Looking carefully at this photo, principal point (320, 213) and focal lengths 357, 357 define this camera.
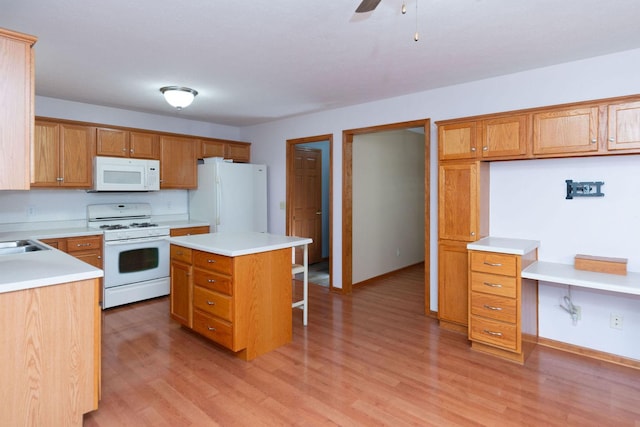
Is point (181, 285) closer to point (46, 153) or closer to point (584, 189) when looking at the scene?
point (46, 153)

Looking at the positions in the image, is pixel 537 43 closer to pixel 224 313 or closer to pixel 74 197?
pixel 224 313

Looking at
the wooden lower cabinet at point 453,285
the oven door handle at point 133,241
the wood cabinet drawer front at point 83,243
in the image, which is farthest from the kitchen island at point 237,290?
the wooden lower cabinet at point 453,285

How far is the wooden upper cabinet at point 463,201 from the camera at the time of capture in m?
3.11

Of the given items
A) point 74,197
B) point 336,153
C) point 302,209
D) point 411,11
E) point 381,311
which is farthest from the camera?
point 302,209

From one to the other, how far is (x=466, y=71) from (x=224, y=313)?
2.86m

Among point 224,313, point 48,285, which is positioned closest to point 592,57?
point 224,313

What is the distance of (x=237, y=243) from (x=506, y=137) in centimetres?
237

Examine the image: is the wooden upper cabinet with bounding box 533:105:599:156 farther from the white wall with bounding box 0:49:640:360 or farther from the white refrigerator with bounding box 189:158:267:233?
the white refrigerator with bounding box 189:158:267:233

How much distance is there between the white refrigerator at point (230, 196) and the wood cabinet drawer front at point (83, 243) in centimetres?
133

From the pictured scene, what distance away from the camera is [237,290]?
2.67 meters

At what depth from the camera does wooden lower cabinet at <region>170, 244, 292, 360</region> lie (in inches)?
106

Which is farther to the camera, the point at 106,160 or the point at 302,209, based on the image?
the point at 302,209

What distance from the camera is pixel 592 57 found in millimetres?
2771

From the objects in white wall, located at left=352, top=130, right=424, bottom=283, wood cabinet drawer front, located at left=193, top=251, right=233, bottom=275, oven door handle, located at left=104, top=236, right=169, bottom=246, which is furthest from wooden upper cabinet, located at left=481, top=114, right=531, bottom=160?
oven door handle, located at left=104, top=236, right=169, bottom=246
